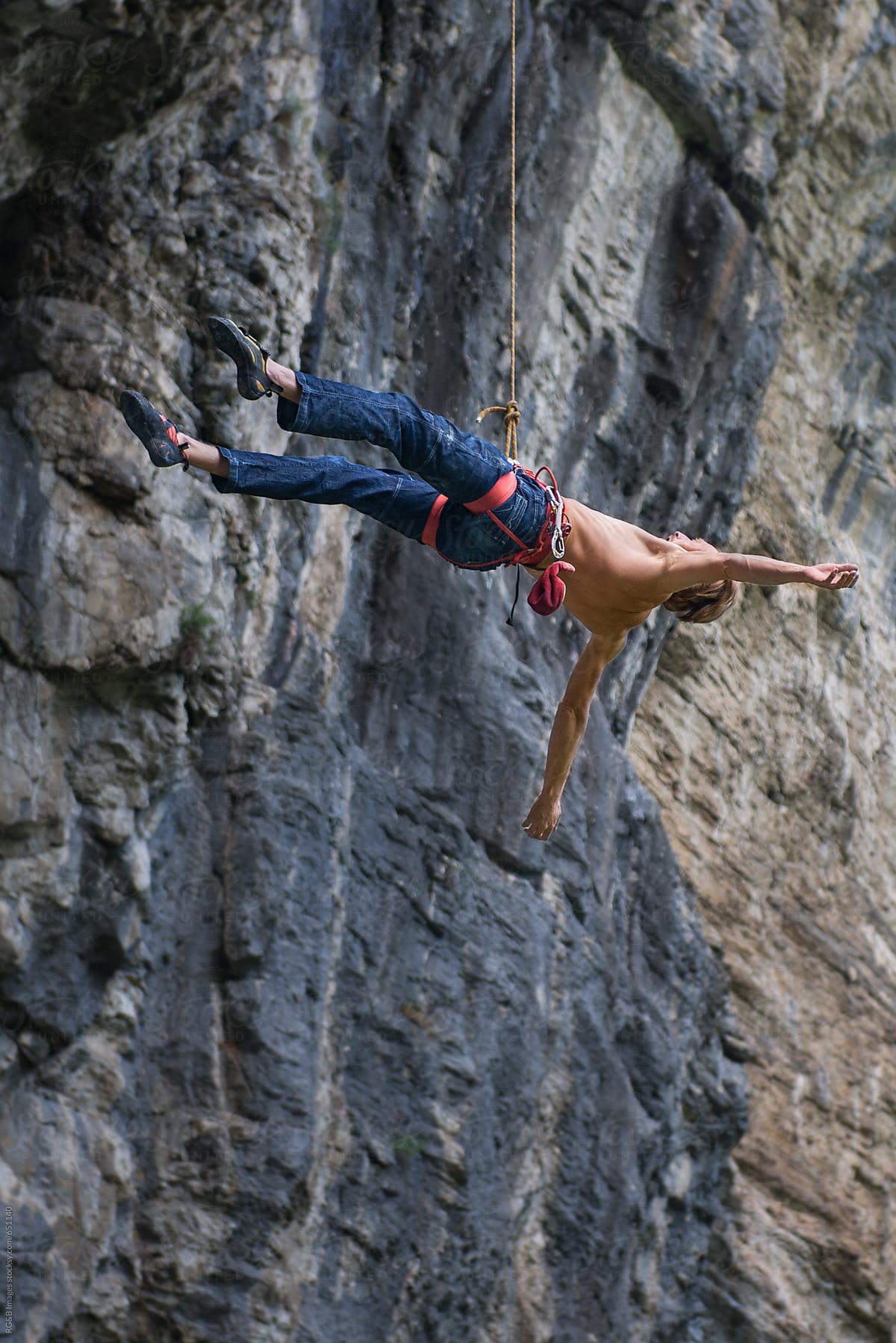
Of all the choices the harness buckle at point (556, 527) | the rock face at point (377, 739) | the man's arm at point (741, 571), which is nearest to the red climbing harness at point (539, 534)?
the harness buckle at point (556, 527)

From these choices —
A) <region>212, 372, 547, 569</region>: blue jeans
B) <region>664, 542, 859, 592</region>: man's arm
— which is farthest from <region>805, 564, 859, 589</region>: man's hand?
<region>212, 372, 547, 569</region>: blue jeans

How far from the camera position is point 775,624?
505 inches

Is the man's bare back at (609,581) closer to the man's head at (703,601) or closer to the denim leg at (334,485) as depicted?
the man's head at (703,601)

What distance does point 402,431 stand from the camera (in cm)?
575

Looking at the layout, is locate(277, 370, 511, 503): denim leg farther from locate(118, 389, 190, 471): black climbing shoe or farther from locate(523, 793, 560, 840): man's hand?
locate(523, 793, 560, 840): man's hand

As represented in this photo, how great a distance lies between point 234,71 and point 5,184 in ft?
4.73

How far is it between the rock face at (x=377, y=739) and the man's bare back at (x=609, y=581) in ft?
5.71

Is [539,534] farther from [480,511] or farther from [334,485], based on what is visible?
[334,485]

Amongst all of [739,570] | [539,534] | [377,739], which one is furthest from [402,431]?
[377,739]

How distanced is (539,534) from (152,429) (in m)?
1.50

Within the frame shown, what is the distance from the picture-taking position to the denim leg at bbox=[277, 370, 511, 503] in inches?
219

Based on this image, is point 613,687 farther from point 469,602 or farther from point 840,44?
point 840,44

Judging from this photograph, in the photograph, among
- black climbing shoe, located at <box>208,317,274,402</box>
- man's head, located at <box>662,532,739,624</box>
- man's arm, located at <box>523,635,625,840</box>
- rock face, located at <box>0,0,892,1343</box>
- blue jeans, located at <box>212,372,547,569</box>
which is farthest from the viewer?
rock face, located at <box>0,0,892,1343</box>

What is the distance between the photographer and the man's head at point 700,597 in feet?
20.4
